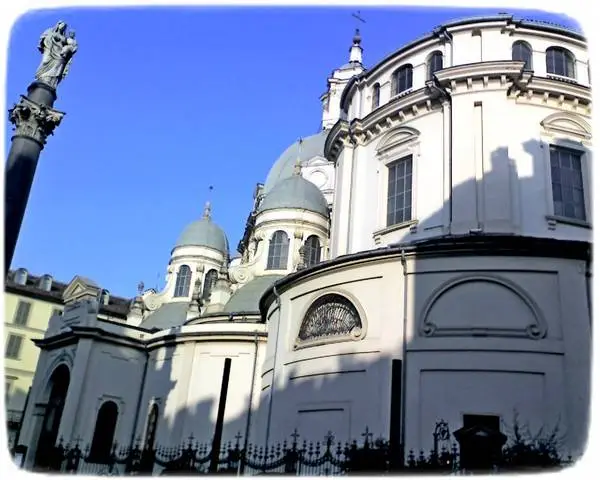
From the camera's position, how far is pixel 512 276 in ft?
48.4

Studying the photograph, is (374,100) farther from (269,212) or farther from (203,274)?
(203,274)

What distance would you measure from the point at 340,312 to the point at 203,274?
24469 millimetres

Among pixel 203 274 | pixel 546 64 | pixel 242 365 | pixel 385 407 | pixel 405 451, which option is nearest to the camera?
pixel 405 451

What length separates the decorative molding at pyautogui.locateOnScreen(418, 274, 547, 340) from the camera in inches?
557

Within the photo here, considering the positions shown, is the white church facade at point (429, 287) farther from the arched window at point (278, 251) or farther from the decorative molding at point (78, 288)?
the decorative molding at point (78, 288)

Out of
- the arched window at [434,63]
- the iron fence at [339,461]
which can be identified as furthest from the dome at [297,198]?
the iron fence at [339,461]

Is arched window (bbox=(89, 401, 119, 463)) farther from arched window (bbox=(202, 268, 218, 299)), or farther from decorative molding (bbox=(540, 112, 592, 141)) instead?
decorative molding (bbox=(540, 112, 592, 141))

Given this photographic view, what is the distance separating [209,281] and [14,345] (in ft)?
58.3

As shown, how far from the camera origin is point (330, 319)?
17.2m

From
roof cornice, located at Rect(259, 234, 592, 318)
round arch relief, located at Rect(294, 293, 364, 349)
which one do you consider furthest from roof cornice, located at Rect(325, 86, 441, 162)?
round arch relief, located at Rect(294, 293, 364, 349)

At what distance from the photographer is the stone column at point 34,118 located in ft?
35.2

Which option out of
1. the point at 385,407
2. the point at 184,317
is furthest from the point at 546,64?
the point at 184,317

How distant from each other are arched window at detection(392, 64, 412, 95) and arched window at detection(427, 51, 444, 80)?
2.60 ft

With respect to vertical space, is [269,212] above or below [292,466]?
above
